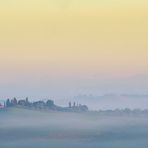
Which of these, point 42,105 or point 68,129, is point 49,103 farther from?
point 68,129

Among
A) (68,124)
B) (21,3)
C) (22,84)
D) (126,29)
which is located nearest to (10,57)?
(22,84)

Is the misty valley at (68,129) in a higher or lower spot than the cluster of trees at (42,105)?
lower

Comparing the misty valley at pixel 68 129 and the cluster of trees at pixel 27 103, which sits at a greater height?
the cluster of trees at pixel 27 103

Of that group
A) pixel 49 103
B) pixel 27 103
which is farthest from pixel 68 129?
pixel 27 103

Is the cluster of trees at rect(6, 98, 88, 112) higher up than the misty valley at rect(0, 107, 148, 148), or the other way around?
the cluster of trees at rect(6, 98, 88, 112)

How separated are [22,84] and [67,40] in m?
0.42

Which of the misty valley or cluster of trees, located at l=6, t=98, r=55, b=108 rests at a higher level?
cluster of trees, located at l=6, t=98, r=55, b=108

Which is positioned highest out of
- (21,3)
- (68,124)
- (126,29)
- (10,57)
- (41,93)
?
(21,3)

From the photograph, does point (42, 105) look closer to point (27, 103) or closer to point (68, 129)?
point (27, 103)

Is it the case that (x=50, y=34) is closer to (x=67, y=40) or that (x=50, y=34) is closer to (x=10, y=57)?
(x=67, y=40)

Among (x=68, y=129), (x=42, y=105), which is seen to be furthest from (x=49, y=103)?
(x=68, y=129)

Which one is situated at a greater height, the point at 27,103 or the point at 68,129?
the point at 27,103

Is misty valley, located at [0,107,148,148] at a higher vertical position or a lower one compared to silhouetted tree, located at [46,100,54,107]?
lower

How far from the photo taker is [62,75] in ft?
8.64
